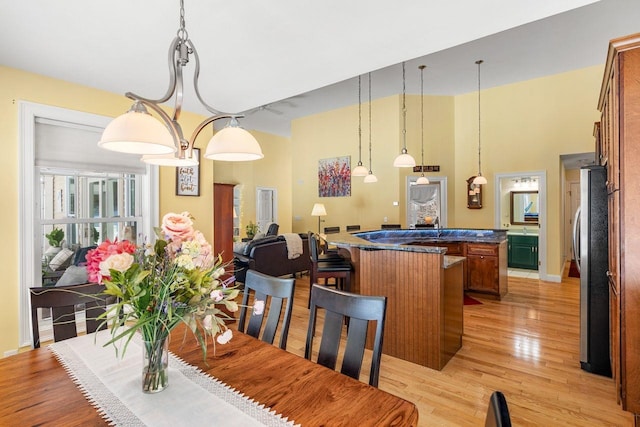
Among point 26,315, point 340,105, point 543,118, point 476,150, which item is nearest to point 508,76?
point 543,118

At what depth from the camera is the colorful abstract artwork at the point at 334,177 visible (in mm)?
7523

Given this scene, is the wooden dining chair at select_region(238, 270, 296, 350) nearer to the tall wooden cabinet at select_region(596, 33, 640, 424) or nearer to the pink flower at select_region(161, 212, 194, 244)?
the pink flower at select_region(161, 212, 194, 244)

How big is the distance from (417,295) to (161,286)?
2205mm

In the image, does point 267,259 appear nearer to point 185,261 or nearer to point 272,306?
point 272,306

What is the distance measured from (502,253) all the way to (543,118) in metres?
2.97

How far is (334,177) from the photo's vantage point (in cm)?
773

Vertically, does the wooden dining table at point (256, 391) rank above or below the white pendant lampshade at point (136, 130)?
below

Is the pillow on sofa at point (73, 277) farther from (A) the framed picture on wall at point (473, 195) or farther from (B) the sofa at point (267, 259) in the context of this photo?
(A) the framed picture on wall at point (473, 195)

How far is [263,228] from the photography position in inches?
380

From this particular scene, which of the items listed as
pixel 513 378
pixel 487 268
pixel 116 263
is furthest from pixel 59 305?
pixel 487 268

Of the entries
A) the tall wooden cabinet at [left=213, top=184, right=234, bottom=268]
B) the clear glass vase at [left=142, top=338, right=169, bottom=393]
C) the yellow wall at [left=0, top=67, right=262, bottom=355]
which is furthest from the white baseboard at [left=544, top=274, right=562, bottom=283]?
the yellow wall at [left=0, top=67, right=262, bottom=355]

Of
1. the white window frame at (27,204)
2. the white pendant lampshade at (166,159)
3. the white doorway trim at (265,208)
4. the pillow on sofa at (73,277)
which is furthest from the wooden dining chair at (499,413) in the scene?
the white doorway trim at (265,208)

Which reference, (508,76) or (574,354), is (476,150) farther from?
(574,354)

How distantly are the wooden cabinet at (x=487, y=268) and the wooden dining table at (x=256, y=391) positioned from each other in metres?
4.09
